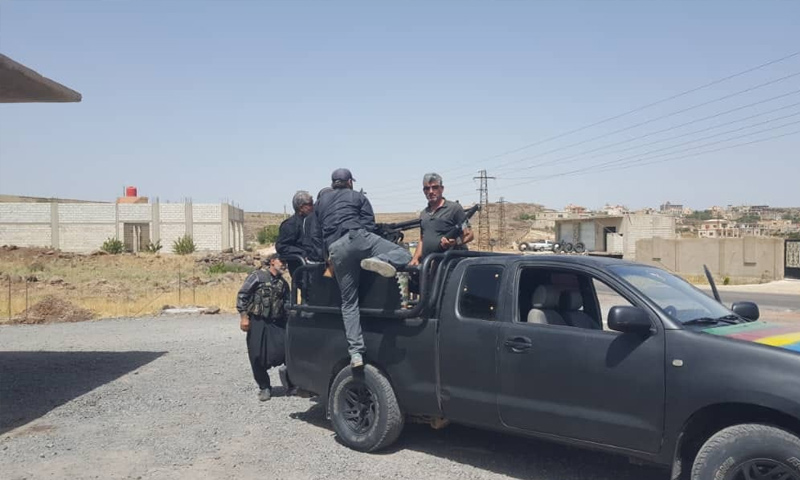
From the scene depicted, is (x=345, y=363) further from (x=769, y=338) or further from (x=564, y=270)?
(x=769, y=338)

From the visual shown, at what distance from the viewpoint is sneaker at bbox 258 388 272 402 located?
8.74 m

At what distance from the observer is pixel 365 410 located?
22.0ft

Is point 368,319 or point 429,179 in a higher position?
point 429,179

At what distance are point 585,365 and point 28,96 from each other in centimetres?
995

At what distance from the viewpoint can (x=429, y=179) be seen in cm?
827

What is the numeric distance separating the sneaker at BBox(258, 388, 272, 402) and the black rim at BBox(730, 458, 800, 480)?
5720 millimetres

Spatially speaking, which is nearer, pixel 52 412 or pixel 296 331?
pixel 296 331

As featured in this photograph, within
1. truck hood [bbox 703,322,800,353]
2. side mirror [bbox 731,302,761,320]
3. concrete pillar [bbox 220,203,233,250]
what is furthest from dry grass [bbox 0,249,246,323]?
truck hood [bbox 703,322,800,353]

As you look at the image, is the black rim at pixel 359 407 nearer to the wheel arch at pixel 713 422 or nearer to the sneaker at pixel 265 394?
the sneaker at pixel 265 394

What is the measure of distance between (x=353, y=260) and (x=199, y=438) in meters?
2.40

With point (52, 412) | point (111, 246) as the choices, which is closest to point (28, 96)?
point (52, 412)

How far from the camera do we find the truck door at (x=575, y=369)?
4.96 metres

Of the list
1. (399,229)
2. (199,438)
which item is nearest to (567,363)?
(399,229)

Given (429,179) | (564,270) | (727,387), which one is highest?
(429,179)
